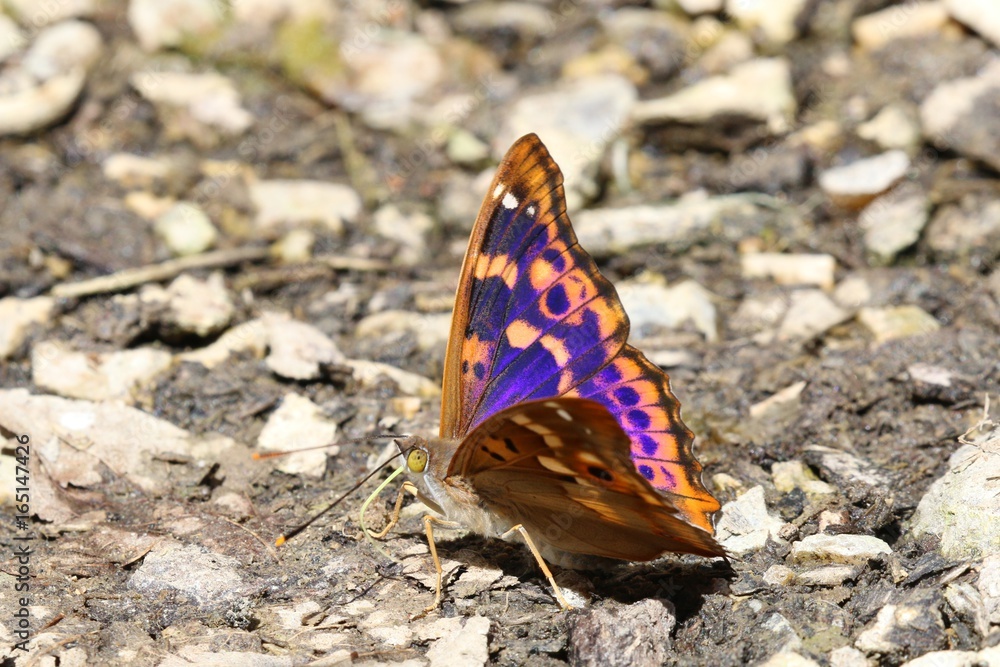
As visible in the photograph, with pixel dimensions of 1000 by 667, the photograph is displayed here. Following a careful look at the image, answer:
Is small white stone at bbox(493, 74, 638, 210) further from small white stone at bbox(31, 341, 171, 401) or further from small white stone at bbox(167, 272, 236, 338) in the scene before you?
small white stone at bbox(31, 341, 171, 401)

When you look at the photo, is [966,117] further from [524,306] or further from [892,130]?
[524,306]

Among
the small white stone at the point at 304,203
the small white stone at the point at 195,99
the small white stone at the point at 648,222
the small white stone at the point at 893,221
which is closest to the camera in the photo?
the small white stone at the point at 893,221

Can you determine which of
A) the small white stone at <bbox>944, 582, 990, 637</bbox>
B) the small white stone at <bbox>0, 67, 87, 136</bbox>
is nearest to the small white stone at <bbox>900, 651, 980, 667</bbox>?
the small white stone at <bbox>944, 582, 990, 637</bbox>

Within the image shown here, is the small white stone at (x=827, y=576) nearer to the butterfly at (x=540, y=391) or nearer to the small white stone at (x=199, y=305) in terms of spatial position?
the butterfly at (x=540, y=391)

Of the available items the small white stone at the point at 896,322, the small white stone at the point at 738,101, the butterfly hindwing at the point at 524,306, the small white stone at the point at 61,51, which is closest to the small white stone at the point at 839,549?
the butterfly hindwing at the point at 524,306

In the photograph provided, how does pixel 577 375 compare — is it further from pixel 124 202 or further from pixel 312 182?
pixel 124 202
